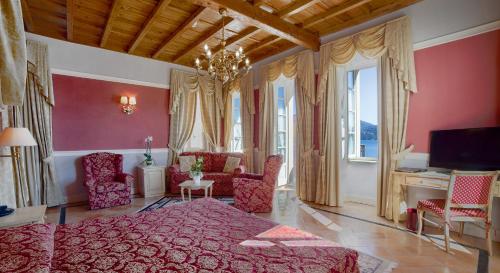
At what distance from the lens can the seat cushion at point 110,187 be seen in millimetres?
4273

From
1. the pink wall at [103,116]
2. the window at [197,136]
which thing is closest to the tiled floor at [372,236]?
the pink wall at [103,116]

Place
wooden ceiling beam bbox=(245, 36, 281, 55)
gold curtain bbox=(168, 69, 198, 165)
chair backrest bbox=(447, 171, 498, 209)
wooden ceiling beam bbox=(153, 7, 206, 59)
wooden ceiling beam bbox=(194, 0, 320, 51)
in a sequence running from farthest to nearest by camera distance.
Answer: gold curtain bbox=(168, 69, 198, 165) < wooden ceiling beam bbox=(245, 36, 281, 55) < wooden ceiling beam bbox=(153, 7, 206, 59) < wooden ceiling beam bbox=(194, 0, 320, 51) < chair backrest bbox=(447, 171, 498, 209)

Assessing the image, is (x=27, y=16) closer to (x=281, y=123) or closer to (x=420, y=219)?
(x=281, y=123)

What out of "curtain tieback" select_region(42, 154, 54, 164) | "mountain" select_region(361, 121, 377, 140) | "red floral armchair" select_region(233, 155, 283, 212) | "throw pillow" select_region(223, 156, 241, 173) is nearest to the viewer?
"red floral armchair" select_region(233, 155, 283, 212)

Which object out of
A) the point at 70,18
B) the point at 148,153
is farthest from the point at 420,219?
the point at 70,18

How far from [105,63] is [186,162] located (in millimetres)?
2800

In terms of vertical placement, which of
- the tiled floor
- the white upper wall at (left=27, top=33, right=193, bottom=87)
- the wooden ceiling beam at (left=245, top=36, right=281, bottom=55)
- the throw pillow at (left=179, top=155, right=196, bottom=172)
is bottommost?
the tiled floor

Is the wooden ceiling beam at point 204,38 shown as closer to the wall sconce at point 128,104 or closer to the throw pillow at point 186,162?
the wall sconce at point 128,104

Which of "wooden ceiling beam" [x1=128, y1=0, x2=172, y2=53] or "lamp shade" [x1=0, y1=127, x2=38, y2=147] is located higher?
"wooden ceiling beam" [x1=128, y1=0, x2=172, y2=53]

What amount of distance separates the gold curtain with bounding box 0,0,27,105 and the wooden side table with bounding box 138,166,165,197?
4.47m

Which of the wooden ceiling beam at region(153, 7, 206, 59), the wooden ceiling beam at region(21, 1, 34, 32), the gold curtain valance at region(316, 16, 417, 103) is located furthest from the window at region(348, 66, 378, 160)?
the wooden ceiling beam at region(21, 1, 34, 32)

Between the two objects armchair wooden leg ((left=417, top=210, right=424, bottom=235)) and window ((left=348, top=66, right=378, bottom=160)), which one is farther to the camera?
window ((left=348, top=66, right=378, bottom=160))

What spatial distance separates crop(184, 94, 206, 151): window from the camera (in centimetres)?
649

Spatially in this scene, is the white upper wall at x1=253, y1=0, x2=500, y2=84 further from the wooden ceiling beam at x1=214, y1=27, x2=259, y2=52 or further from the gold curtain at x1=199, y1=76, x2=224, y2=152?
the gold curtain at x1=199, y1=76, x2=224, y2=152
